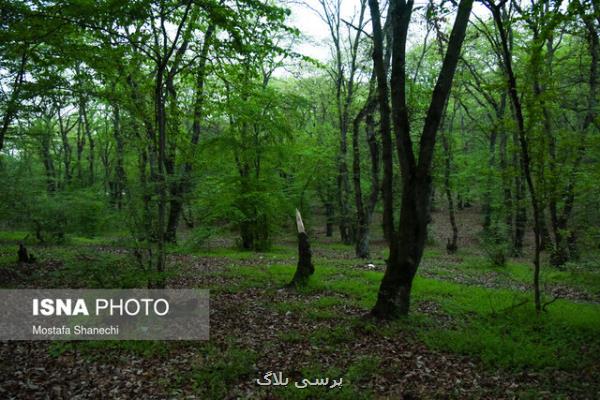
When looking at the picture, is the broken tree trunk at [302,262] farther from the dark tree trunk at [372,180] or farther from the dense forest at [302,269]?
the dark tree trunk at [372,180]

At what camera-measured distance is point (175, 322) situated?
259 inches

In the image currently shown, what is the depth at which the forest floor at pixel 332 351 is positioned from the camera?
466 centimetres

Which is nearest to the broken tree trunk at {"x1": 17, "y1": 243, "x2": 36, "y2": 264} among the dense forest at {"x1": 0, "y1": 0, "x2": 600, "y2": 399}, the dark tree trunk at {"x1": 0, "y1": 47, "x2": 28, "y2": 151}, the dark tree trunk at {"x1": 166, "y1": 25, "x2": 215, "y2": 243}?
the dense forest at {"x1": 0, "y1": 0, "x2": 600, "y2": 399}

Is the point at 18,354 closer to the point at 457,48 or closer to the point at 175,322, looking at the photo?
the point at 175,322

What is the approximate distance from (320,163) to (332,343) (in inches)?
610

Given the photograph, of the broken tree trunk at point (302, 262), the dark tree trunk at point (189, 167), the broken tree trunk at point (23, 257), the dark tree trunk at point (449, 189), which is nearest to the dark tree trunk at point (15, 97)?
the broken tree trunk at point (23, 257)

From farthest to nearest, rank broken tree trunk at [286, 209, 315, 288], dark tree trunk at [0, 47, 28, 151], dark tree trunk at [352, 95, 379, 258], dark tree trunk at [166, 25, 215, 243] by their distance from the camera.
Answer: dark tree trunk at [352, 95, 379, 258], broken tree trunk at [286, 209, 315, 288], dark tree trunk at [0, 47, 28, 151], dark tree trunk at [166, 25, 215, 243]

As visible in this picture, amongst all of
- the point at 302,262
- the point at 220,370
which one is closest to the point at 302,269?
the point at 302,262

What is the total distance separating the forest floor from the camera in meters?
4.66

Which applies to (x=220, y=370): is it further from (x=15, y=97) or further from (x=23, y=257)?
(x=23, y=257)

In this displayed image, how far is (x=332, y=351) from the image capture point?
565 centimetres

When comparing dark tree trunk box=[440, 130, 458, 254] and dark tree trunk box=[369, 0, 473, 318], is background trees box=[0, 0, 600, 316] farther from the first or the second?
dark tree trunk box=[440, 130, 458, 254]

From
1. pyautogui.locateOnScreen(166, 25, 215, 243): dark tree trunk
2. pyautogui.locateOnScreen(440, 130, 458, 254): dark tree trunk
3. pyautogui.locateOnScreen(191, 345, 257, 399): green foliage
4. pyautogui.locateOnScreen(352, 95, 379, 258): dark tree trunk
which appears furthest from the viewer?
pyautogui.locateOnScreen(440, 130, 458, 254): dark tree trunk

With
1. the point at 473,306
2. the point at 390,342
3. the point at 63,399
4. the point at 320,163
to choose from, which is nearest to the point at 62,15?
the point at 63,399
